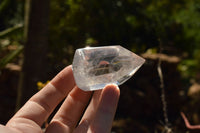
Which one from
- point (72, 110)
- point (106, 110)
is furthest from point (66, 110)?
point (106, 110)

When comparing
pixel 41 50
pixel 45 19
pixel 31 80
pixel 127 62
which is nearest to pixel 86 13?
pixel 45 19

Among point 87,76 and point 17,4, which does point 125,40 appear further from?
point 17,4

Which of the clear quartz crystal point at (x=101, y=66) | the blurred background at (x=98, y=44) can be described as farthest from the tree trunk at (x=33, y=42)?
the clear quartz crystal point at (x=101, y=66)

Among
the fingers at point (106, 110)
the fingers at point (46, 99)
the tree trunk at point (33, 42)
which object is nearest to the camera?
the fingers at point (106, 110)

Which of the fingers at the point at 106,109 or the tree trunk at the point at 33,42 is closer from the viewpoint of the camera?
the fingers at the point at 106,109

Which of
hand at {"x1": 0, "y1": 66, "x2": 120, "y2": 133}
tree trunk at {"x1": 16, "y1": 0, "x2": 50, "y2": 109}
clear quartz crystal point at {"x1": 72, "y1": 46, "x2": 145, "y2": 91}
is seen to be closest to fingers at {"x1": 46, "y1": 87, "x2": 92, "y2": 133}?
hand at {"x1": 0, "y1": 66, "x2": 120, "y2": 133}

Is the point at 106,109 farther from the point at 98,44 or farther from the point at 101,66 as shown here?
the point at 98,44

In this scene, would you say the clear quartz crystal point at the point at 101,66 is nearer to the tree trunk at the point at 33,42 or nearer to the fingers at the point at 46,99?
the fingers at the point at 46,99
